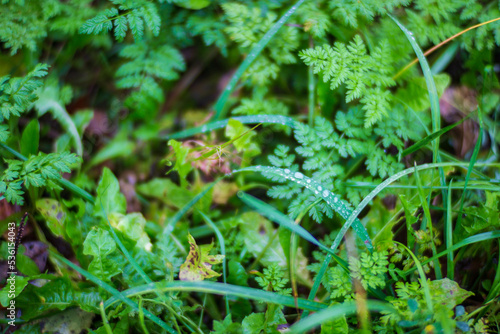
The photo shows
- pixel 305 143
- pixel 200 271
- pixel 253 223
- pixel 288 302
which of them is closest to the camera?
pixel 288 302

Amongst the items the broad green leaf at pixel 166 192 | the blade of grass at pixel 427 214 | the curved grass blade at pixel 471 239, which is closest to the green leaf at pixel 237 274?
the broad green leaf at pixel 166 192

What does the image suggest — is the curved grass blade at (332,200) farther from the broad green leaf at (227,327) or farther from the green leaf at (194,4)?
the green leaf at (194,4)

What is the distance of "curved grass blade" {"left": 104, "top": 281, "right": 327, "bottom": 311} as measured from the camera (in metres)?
1.25

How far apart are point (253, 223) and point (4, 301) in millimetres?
1221

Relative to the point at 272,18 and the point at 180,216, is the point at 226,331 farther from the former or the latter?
the point at 272,18

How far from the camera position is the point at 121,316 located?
141cm

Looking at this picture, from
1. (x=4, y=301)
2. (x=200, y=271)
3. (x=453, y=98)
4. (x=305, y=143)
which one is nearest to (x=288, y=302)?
(x=200, y=271)

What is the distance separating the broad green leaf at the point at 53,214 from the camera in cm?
164

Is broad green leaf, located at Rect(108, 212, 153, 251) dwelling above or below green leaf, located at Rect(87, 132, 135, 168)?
below

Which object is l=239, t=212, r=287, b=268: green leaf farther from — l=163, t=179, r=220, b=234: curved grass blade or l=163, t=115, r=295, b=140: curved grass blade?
l=163, t=115, r=295, b=140: curved grass blade

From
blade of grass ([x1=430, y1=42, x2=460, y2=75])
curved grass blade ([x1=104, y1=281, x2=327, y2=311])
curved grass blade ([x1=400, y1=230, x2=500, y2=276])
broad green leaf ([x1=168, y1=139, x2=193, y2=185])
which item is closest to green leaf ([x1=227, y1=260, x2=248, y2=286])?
curved grass blade ([x1=104, y1=281, x2=327, y2=311])

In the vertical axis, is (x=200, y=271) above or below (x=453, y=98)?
below

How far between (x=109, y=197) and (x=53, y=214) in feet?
0.97

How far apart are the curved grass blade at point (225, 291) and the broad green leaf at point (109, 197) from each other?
494 mm
